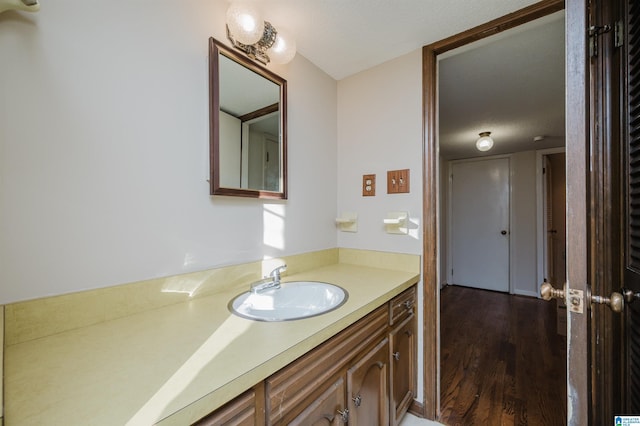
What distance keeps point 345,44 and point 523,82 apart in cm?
140

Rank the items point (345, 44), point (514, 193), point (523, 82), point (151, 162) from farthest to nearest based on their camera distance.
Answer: point (514, 193) → point (523, 82) → point (345, 44) → point (151, 162)

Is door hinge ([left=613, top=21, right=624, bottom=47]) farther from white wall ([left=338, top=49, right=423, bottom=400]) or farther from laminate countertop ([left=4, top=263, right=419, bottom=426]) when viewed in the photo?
laminate countertop ([left=4, top=263, right=419, bottom=426])

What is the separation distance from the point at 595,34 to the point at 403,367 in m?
1.52

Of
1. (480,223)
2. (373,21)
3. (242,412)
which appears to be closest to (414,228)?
(373,21)

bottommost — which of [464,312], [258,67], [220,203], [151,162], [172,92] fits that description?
[464,312]

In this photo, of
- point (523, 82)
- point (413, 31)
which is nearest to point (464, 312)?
point (523, 82)

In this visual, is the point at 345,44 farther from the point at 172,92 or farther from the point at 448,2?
the point at 172,92

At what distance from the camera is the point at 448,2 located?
3.89 feet

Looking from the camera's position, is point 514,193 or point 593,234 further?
point 514,193

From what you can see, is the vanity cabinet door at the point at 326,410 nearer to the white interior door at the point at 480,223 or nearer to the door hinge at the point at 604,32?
the door hinge at the point at 604,32

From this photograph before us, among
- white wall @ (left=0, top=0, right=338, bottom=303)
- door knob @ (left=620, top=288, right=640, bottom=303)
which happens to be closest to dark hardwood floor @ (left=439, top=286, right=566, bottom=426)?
door knob @ (left=620, top=288, right=640, bottom=303)

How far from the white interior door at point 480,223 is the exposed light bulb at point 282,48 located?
3784mm

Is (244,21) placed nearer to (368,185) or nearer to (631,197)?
(368,185)

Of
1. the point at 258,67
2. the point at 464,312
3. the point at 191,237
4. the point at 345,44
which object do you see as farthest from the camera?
the point at 464,312
